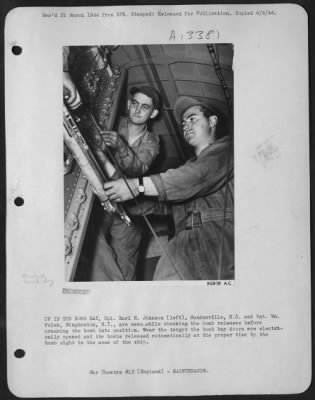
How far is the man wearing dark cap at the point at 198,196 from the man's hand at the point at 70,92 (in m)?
0.11

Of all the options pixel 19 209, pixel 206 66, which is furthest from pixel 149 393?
pixel 206 66

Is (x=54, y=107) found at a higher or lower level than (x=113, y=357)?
higher

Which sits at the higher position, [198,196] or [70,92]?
[70,92]

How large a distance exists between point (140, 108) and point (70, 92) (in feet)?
0.29

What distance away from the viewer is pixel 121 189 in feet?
2.34

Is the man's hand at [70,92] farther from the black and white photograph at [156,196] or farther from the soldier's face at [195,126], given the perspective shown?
the soldier's face at [195,126]

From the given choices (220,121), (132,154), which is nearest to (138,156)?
(132,154)

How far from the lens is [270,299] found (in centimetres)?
72

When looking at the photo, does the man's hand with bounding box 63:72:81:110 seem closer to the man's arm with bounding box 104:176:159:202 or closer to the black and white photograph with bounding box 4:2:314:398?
the black and white photograph with bounding box 4:2:314:398

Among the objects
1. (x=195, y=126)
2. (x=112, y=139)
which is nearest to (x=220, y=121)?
(x=195, y=126)

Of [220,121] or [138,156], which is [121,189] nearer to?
[138,156]

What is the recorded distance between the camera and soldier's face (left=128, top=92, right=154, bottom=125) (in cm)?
71

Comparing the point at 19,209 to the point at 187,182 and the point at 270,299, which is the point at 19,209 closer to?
the point at 187,182

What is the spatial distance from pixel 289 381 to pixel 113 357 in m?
0.22
